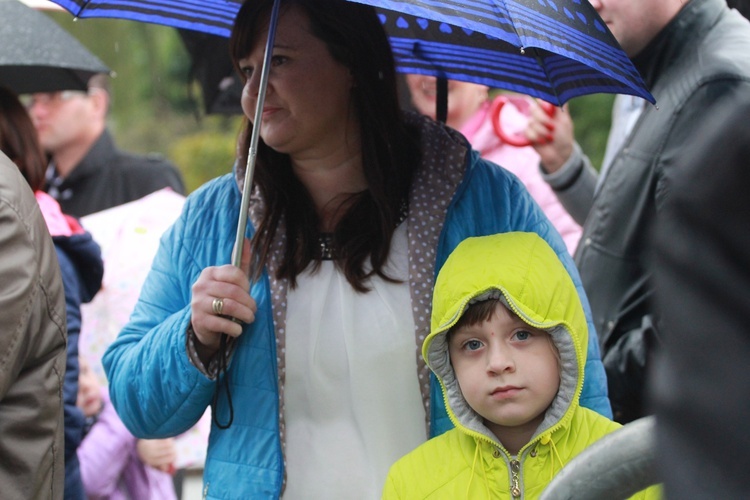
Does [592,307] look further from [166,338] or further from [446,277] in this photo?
[166,338]

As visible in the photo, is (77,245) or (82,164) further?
(82,164)

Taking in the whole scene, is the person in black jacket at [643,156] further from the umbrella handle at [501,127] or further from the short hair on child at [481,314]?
the short hair on child at [481,314]

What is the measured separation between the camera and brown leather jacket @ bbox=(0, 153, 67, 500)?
7.30 feet

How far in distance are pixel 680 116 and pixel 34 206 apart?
1678mm

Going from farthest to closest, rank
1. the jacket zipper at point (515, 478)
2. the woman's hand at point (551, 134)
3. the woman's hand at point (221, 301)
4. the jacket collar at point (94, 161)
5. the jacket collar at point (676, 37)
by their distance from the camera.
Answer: the jacket collar at point (94, 161), the woman's hand at point (551, 134), the jacket collar at point (676, 37), the woman's hand at point (221, 301), the jacket zipper at point (515, 478)

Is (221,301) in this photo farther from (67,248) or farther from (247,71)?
(67,248)

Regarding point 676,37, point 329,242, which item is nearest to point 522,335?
point 329,242

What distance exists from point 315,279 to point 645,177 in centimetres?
100

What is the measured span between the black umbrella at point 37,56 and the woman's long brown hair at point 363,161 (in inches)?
44.2

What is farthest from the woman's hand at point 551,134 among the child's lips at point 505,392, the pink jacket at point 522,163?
the child's lips at point 505,392

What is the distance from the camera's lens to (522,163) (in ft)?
15.3

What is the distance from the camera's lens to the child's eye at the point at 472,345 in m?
2.46

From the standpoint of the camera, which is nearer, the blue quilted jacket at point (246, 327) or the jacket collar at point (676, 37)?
the blue quilted jacket at point (246, 327)

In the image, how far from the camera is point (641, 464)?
1.29 meters
